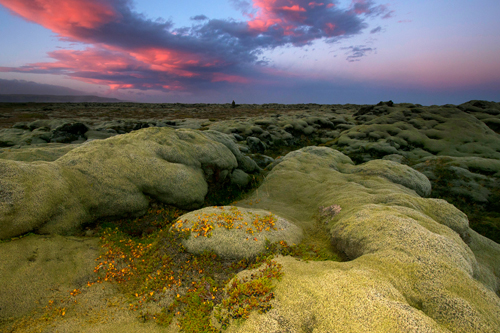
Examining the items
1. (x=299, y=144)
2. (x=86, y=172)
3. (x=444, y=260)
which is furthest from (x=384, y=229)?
(x=299, y=144)

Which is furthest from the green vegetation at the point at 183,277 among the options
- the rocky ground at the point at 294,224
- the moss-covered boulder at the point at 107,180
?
the moss-covered boulder at the point at 107,180

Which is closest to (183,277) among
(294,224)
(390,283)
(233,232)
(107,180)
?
(233,232)

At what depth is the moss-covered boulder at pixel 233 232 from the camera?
975cm

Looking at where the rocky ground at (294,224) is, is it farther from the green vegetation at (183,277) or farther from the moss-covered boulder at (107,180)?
the green vegetation at (183,277)

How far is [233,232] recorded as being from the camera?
10266mm

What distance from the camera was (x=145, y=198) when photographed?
1360cm

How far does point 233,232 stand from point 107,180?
7.96m

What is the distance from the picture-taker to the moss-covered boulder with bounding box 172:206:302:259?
975 centimetres

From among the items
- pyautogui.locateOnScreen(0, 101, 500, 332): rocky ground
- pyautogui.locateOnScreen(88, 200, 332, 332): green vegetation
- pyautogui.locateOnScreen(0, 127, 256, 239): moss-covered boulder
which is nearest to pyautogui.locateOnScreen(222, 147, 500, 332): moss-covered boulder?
pyautogui.locateOnScreen(0, 101, 500, 332): rocky ground

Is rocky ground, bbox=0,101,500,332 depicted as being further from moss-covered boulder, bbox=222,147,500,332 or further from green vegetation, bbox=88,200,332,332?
green vegetation, bbox=88,200,332,332

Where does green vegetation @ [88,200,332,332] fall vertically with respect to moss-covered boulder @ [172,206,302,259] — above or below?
below

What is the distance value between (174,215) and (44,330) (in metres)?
7.65

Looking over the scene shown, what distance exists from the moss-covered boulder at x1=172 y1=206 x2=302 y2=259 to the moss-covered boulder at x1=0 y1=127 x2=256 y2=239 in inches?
148

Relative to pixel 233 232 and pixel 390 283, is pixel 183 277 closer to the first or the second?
pixel 233 232
